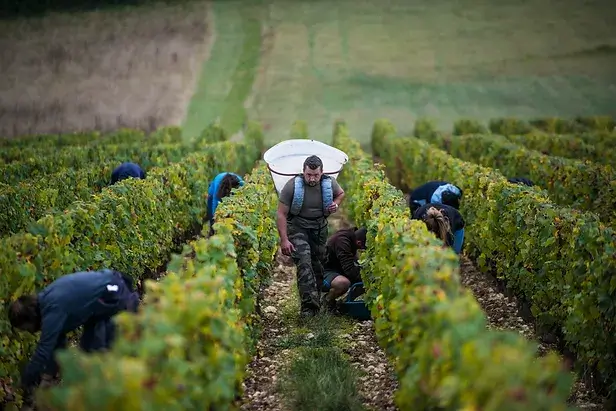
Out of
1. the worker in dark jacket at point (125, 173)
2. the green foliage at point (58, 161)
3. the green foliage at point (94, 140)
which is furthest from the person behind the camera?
the green foliage at point (94, 140)

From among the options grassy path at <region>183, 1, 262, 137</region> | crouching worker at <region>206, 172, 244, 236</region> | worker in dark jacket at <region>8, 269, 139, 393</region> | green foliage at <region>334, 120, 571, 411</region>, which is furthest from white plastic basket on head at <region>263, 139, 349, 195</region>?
grassy path at <region>183, 1, 262, 137</region>

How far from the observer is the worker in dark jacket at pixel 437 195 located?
11938mm

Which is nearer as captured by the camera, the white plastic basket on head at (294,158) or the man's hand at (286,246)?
the man's hand at (286,246)

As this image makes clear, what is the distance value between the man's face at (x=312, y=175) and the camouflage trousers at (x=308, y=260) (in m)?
0.65

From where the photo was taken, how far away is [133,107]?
54.9 m

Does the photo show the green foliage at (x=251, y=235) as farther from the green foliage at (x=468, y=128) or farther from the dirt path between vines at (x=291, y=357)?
the green foliage at (x=468, y=128)

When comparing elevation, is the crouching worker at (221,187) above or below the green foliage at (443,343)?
below

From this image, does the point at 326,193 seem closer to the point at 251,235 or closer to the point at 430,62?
the point at 251,235

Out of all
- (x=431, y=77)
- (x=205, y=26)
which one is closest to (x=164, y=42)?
(x=205, y=26)

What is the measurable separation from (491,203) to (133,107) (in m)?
45.3

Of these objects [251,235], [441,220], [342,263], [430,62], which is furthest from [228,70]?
[251,235]

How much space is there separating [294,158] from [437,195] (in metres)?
2.24

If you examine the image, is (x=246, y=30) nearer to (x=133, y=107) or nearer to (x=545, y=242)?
(x=133, y=107)

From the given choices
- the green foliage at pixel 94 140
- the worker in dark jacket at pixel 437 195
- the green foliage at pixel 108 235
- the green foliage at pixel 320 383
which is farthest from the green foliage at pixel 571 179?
the green foliage at pixel 94 140
